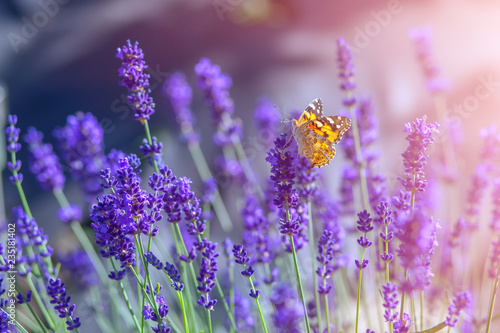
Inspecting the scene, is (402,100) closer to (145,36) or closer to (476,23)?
(476,23)

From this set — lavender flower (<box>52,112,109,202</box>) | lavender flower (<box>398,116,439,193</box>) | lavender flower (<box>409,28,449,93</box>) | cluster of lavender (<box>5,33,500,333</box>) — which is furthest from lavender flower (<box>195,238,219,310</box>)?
lavender flower (<box>409,28,449,93</box>)

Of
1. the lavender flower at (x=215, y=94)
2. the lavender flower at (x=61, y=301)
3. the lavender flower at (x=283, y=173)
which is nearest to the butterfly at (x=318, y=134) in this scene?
the lavender flower at (x=283, y=173)

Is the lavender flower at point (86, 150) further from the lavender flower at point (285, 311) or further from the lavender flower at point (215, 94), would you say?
the lavender flower at point (285, 311)

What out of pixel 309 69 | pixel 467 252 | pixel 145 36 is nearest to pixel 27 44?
pixel 145 36

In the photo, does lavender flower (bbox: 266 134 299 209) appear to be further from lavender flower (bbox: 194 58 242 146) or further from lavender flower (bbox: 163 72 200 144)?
lavender flower (bbox: 163 72 200 144)

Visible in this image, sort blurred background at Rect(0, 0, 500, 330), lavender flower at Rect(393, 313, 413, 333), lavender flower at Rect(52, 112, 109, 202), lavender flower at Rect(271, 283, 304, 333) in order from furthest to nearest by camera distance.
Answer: blurred background at Rect(0, 0, 500, 330) → lavender flower at Rect(52, 112, 109, 202) → lavender flower at Rect(271, 283, 304, 333) → lavender flower at Rect(393, 313, 413, 333)

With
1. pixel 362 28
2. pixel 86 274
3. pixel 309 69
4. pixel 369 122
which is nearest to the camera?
pixel 369 122
